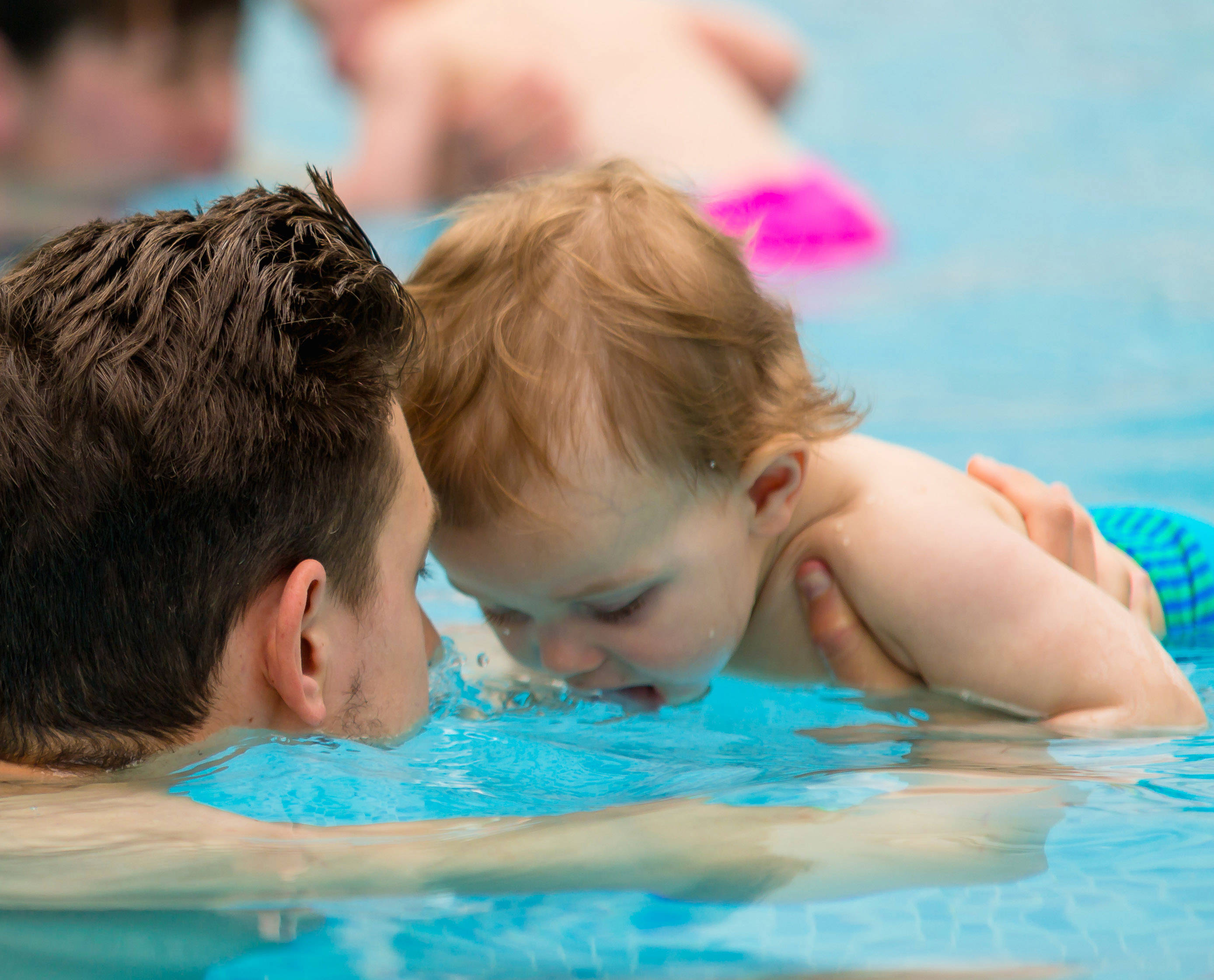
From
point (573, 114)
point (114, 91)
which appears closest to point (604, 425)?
point (573, 114)

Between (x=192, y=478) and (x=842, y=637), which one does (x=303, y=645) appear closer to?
(x=192, y=478)

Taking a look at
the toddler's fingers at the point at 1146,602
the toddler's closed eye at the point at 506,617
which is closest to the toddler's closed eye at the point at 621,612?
the toddler's closed eye at the point at 506,617

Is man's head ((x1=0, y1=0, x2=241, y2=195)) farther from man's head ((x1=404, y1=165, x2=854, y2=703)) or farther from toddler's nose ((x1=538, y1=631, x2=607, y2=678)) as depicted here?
toddler's nose ((x1=538, y1=631, x2=607, y2=678))

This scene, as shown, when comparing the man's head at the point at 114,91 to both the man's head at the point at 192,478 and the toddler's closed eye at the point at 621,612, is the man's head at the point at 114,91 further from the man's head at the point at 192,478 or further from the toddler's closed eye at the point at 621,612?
the toddler's closed eye at the point at 621,612

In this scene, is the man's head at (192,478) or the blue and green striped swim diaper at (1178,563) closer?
the man's head at (192,478)

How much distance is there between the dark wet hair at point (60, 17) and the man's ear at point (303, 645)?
14.0 ft

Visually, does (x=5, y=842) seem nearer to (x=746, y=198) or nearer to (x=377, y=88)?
(x=746, y=198)

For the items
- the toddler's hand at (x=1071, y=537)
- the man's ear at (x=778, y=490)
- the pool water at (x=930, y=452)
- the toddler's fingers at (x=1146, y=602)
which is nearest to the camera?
the pool water at (x=930, y=452)

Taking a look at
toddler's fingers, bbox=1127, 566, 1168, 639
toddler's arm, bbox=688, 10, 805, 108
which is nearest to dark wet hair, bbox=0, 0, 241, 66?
toddler's arm, bbox=688, 10, 805, 108

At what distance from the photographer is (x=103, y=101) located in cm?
549

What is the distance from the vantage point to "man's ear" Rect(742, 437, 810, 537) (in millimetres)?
2150

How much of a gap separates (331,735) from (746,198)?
133 inches

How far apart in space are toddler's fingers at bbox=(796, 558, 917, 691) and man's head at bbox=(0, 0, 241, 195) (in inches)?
162

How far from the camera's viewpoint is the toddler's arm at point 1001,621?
2.05 metres
